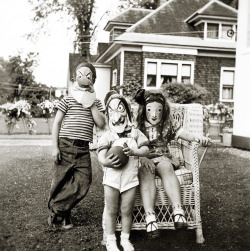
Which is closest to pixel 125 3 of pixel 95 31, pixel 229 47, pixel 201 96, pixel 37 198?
pixel 95 31

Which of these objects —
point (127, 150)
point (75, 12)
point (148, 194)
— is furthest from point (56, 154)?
point (75, 12)

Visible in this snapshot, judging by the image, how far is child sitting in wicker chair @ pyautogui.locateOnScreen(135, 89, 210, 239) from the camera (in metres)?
3.32

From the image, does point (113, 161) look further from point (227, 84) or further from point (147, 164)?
point (227, 84)

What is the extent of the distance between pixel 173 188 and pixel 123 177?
1.43 feet

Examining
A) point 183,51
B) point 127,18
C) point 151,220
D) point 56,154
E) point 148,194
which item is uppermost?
point 127,18

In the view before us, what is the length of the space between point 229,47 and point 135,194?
17.6m

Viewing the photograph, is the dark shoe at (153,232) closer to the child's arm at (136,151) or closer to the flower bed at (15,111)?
the child's arm at (136,151)

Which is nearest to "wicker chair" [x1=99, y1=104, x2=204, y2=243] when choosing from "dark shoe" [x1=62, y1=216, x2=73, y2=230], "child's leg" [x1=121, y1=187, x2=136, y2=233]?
"child's leg" [x1=121, y1=187, x2=136, y2=233]

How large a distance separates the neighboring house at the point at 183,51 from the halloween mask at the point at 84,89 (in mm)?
15100

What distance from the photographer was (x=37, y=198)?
5.04m

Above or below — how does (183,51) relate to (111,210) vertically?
above

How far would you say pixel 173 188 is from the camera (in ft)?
11.1

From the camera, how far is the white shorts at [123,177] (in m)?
3.29

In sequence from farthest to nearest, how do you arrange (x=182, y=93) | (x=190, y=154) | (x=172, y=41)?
(x=172, y=41) < (x=182, y=93) < (x=190, y=154)
